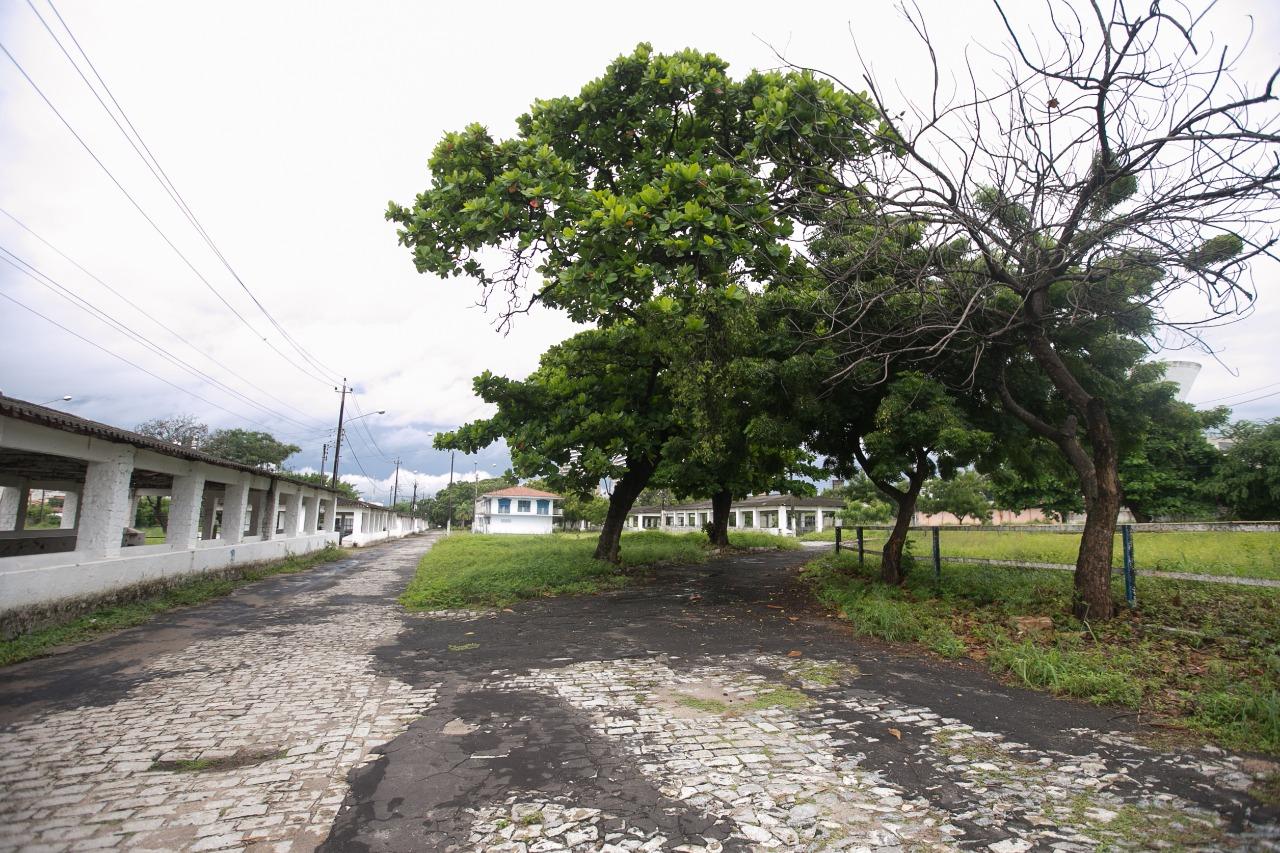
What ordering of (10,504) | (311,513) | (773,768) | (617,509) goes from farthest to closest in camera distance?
1. (311,513)
2. (10,504)
3. (617,509)
4. (773,768)

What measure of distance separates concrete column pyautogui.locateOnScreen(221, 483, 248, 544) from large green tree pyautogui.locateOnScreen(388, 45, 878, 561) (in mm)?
11182

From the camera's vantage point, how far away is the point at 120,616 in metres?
9.21

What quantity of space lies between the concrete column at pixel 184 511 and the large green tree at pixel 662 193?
8.49 meters

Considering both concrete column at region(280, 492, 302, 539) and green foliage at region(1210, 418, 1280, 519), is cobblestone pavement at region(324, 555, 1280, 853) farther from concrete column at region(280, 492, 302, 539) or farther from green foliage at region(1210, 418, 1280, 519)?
green foliage at region(1210, 418, 1280, 519)

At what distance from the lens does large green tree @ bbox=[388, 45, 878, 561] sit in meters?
6.86

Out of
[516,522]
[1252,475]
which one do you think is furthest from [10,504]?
[1252,475]

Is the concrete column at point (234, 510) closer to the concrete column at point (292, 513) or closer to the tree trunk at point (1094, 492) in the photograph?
the concrete column at point (292, 513)

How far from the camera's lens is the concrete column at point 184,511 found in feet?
43.7

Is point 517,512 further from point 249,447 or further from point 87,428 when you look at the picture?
point 87,428

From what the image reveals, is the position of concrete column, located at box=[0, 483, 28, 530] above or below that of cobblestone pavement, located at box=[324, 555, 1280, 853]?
above

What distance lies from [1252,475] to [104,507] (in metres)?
44.8

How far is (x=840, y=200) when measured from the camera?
6340mm

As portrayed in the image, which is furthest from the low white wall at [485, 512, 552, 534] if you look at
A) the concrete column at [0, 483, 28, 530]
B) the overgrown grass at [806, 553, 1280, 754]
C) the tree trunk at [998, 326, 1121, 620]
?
the tree trunk at [998, 326, 1121, 620]

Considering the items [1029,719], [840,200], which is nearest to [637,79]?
[840,200]
